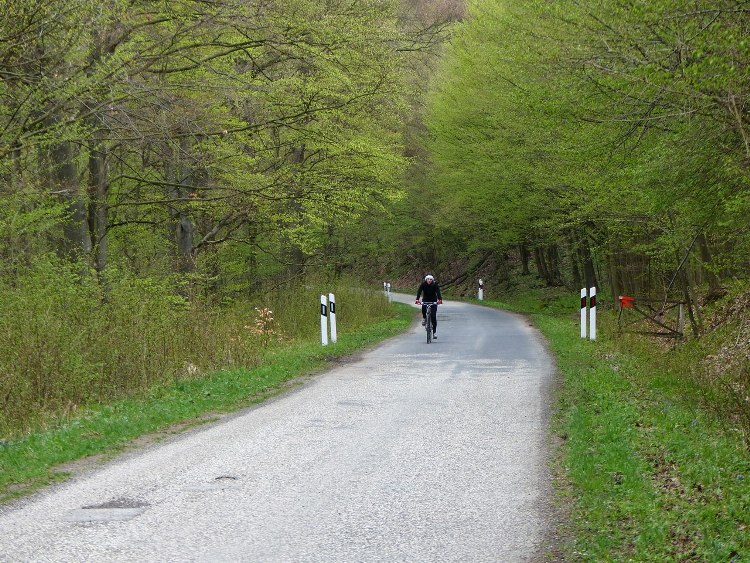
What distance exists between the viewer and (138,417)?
9930 millimetres

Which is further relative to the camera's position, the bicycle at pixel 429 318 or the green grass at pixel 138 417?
the bicycle at pixel 429 318

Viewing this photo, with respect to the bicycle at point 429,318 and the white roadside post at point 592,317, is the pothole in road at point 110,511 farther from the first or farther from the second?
the white roadside post at point 592,317

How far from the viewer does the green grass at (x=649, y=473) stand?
4.97 metres

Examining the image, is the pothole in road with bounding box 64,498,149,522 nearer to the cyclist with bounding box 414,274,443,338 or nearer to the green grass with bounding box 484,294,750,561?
the green grass with bounding box 484,294,750,561

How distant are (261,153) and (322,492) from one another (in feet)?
51.5

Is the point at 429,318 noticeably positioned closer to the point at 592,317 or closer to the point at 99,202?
the point at 592,317

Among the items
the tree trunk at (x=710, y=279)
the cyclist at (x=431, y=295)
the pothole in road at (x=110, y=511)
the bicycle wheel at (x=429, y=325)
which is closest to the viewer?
the pothole in road at (x=110, y=511)

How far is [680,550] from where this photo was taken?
4.84m

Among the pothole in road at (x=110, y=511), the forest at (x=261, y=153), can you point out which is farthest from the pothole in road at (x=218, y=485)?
the forest at (x=261, y=153)

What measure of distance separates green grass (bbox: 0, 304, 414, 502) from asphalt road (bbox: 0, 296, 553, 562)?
519 millimetres

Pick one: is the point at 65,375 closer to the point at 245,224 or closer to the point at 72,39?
the point at 72,39

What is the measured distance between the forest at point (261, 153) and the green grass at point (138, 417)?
2.54 ft

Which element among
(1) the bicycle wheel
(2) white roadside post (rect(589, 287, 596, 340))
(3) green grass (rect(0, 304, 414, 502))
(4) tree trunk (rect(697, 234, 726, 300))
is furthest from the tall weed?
(4) tree trunk (rect(697, 234, 726, 300))

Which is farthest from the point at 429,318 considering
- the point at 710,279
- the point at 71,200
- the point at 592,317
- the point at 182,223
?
the point at 71,200
